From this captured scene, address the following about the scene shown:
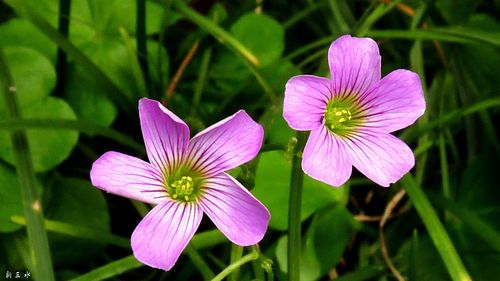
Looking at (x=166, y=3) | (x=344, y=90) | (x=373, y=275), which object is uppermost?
(x=166, y=3)

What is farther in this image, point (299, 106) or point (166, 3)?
point (166, 3)

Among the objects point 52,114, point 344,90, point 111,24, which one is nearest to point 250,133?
point 344,90

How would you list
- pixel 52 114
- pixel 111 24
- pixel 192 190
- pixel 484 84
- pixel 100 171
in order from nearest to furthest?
pixel 100 171 → pixel 192 190 → pixel 52 114 → pixel 111 24 → pixel 484 84

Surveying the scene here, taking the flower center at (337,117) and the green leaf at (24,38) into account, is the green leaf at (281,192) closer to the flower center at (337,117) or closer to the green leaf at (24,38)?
the flower center at (337,117)

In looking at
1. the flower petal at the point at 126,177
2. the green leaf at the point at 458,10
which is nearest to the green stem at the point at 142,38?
the flower petal at the point at 126,177

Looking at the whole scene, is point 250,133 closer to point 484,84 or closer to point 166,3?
point 166,3

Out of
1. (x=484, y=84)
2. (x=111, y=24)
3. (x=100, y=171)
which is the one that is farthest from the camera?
(x=484, y=84)

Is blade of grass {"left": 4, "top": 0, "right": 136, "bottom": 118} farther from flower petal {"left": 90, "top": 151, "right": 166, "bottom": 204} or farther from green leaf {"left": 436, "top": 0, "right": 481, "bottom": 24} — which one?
green leaf {"left": 436, "top": 0, "right": 481, "bottom": 24}
